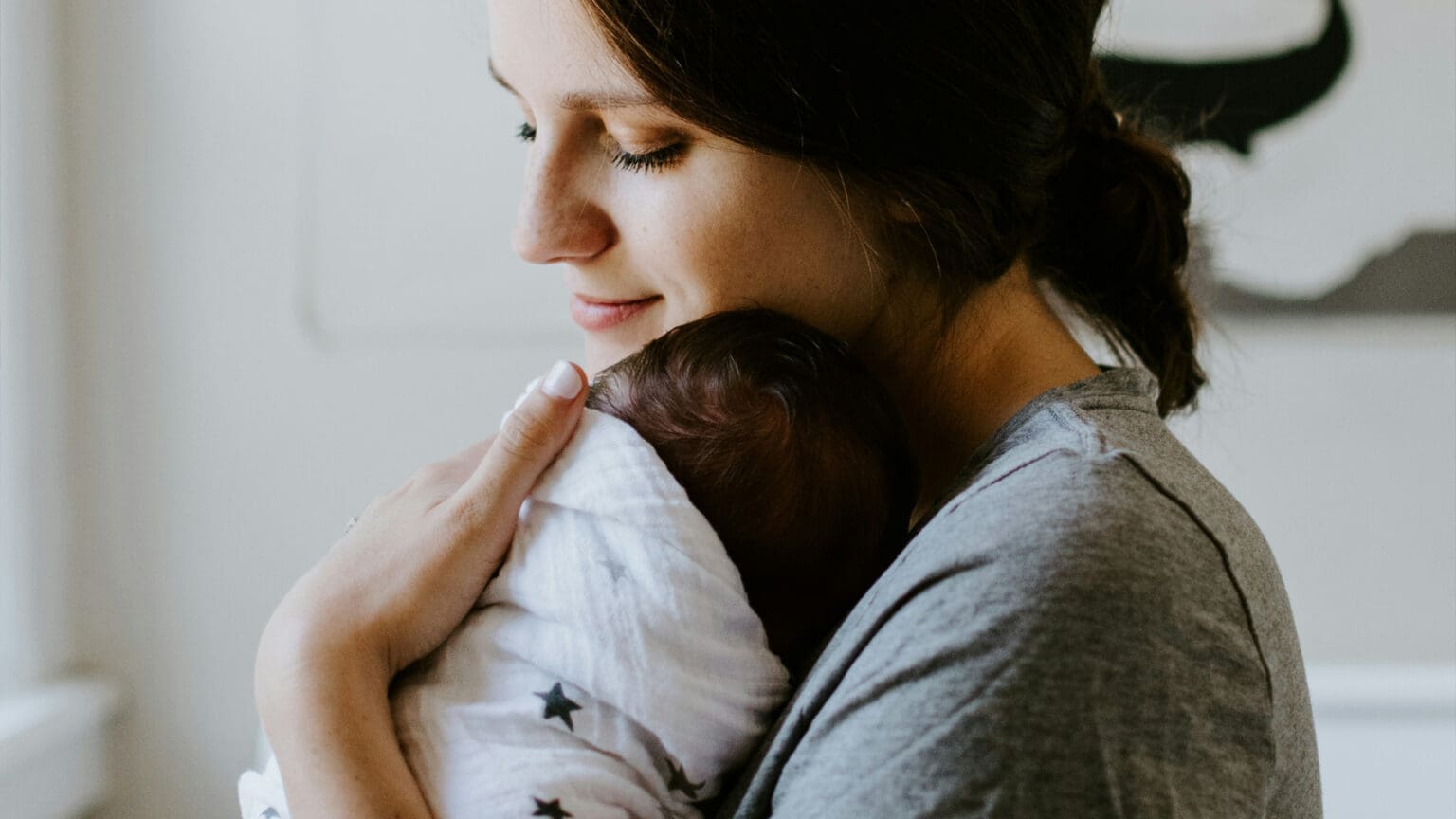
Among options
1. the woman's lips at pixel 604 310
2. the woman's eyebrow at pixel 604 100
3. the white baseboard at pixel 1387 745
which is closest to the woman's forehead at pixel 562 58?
the woman's eyebrow at pixel 604 100

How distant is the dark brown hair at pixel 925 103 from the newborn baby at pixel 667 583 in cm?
13

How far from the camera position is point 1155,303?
1.03 m

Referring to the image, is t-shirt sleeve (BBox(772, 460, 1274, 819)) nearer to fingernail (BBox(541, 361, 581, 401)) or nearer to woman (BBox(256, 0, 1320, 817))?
→ woman (BBox(256, 0, 1320, 817))

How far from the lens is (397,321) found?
1.93 metres

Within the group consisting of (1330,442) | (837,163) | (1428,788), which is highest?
(837,163)

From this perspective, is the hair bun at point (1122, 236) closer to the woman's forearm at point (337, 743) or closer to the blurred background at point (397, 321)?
the woman's forearm at point (337, 743)

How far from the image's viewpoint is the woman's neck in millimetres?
870

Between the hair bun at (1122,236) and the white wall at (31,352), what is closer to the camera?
the hair bun at (1122,236)

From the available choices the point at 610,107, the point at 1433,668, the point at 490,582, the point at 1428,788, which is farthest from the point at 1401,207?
the point at 490,582

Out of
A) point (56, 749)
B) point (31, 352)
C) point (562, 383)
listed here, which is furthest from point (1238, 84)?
point (56, 749)

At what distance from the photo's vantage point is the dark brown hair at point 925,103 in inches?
29.5

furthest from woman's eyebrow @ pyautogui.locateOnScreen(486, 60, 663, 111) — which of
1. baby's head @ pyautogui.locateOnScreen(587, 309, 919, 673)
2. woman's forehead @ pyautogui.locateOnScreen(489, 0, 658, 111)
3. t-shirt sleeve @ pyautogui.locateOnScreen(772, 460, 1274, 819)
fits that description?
t-shirt sleeve @ pyautogui.locateOnScreen(772, 460, 1274, 819)

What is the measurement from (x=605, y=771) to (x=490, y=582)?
6.5 inches

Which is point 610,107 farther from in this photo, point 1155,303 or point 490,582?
point 1155,303
